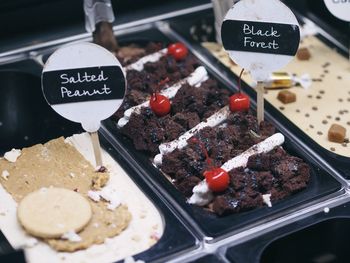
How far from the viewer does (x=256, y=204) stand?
71.4 inches

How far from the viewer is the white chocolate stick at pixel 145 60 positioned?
7.65 ft

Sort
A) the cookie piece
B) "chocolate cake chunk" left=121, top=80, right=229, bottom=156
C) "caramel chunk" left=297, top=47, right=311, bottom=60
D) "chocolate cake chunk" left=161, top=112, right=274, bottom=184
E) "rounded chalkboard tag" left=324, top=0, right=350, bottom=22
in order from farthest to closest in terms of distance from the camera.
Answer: "caramel chunk" left=297, top=47, right=311, bottom=60, "rounded chalkboard tag" left=324, top=0, right=350, bottom=22, "chocolate cake chunk" left=121, top=80, right=229, bottom=156, "chocolate cake chunk" left=161, top=112, right=274, bottom=184, the cookie piece

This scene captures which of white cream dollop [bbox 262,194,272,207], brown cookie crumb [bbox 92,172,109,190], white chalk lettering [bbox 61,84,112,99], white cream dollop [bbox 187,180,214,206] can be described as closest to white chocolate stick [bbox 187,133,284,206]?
white cream dollop [bbox 187,180,214,206]

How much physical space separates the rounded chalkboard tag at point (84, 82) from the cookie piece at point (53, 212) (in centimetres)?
21

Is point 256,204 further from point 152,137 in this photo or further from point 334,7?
point 334,7

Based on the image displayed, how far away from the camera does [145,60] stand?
2354mm

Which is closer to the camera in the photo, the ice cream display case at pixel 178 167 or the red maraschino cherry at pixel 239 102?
→ the ice cream display case at pixel 178 167

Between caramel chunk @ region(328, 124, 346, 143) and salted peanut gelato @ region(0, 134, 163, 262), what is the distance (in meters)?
0.57

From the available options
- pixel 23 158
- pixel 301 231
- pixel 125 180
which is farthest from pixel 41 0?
pixel 301 231

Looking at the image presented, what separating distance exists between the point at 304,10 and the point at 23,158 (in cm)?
119

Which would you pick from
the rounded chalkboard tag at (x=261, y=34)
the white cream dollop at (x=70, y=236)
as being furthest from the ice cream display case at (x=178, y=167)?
the rounded chalkboard tag at (x=261, y=34)

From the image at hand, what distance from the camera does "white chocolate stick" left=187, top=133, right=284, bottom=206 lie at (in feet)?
5.99

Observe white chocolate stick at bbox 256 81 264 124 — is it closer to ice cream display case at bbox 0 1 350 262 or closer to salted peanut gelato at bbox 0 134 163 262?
ice cream display case at bbox 0 1 350 262

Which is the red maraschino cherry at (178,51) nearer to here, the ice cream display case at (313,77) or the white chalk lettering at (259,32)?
the ice cream display case at (313,77)
